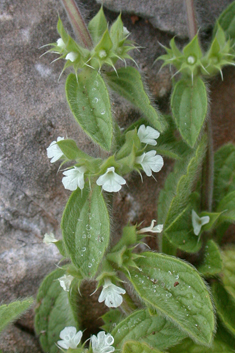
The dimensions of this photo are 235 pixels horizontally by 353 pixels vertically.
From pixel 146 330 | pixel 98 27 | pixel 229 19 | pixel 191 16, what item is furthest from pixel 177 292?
pixel 229 19

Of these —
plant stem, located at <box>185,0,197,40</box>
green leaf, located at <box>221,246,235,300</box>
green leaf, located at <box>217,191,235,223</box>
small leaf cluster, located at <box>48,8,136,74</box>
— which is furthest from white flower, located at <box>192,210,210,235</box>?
plant stem, located at <box>185,0,197,40</box>

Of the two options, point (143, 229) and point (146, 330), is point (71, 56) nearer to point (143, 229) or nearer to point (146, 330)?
point (143, 229)

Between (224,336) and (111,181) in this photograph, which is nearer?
(111,181)

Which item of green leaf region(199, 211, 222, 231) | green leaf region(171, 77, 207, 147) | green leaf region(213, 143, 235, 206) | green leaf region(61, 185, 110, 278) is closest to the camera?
green leaf region(61, 185, 110, 278)

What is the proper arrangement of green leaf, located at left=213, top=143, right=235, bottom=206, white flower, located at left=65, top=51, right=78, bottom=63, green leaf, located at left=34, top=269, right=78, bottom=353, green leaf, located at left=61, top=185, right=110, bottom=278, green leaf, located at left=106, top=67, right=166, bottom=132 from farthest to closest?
green leaf, located at left=213, top=143, right=235, bottom=206 → green leaf, located at left=34, top=269, right=78, bottom=353 → green leaf, located at left=106, top=67, right=166, bottom=132 → white flower, located at left=65, top=51, right=78, bottom=63 → green leaf, located at left=61, top=185, right=110, bottom=278

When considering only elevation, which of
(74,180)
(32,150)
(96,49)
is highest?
(96,49)

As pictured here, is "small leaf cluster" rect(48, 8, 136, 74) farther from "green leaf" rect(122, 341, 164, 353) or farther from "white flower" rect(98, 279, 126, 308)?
"green leaf" rect(122, 341, 164, 353)

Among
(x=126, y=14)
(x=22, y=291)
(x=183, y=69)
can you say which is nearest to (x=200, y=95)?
(x=183, y=69)
